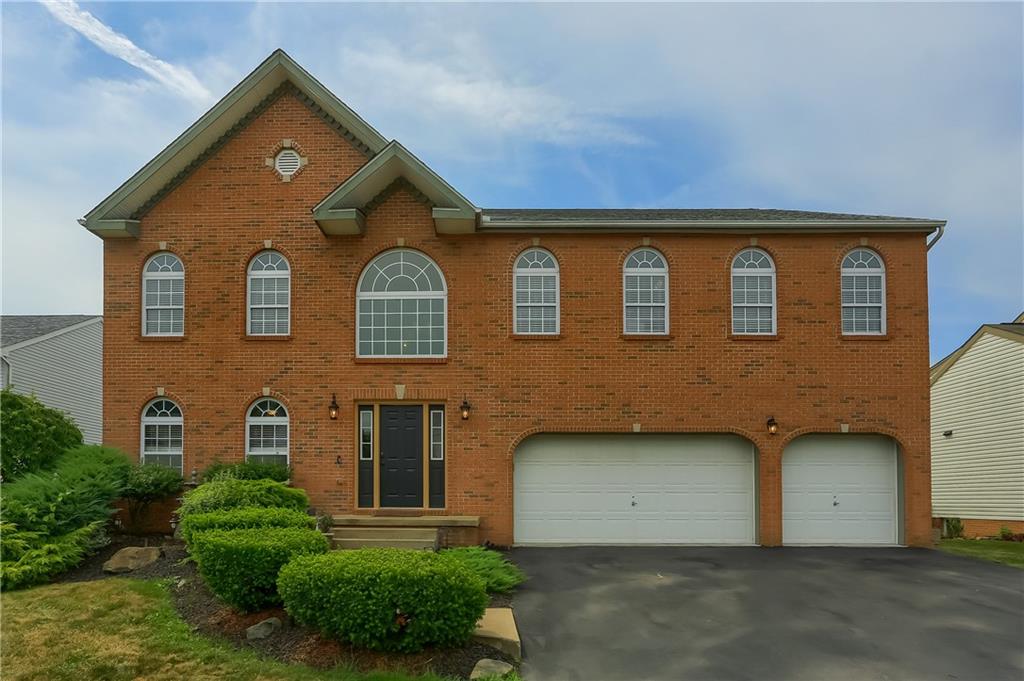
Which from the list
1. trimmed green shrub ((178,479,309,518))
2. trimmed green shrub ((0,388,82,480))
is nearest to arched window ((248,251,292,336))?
trimmed green shrub ((178,479,309,518))

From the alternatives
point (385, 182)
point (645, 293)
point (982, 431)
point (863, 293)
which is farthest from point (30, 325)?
point (982, 431)

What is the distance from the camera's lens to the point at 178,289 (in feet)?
50.0

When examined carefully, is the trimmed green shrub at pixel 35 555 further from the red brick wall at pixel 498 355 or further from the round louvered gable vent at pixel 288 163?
the round louvered gable vent at pixel 288 163

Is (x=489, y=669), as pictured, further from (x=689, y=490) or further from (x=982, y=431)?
(x=982, y=431)

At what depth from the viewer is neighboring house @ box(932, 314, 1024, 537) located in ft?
69.7

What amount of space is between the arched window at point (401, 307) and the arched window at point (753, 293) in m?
5.97

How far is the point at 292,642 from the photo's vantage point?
26.9 ft

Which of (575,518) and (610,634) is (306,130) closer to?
(575,518)

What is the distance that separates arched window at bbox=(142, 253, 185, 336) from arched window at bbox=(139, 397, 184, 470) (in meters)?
1.48

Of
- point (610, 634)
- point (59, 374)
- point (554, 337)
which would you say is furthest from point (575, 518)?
point (59, 374)

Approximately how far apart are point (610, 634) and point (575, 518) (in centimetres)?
565

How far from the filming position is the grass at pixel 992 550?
14508 mm

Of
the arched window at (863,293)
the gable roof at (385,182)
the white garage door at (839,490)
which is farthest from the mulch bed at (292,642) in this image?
A: the arched window at (863,293)

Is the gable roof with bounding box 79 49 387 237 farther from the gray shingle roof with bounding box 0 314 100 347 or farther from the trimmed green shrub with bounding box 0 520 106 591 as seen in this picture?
the gray shingle roof with bounding box 0 314 100 347
